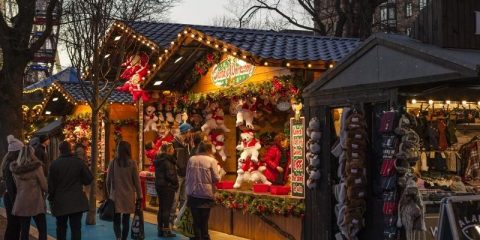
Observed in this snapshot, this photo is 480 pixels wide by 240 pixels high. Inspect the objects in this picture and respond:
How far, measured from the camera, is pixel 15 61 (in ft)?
55.8

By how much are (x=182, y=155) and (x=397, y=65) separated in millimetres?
5200

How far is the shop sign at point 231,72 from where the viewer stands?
1276cm

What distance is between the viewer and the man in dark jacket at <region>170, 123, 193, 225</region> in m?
12.0

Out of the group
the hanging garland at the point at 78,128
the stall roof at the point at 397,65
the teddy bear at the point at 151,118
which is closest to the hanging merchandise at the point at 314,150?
the stall roof at the point at 397,65

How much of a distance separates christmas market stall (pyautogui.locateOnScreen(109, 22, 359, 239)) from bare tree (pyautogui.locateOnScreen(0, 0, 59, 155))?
2.49 m

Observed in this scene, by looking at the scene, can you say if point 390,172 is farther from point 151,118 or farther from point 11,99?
point 11,99

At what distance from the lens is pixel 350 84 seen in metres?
8.67

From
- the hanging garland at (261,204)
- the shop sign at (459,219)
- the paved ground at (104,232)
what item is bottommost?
the paved ground at (104,232)

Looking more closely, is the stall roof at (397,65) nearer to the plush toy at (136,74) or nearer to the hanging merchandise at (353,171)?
the hanging merchandise at (353,171)

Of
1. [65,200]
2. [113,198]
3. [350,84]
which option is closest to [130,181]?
[113,198]

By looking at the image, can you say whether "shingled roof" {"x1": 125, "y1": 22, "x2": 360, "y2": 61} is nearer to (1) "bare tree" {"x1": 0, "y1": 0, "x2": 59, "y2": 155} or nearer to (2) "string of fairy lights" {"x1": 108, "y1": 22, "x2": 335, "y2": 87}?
(2) "string of fairy lights" {"x1": 108, "y1": 22, "x2": 335, "y2": 87}

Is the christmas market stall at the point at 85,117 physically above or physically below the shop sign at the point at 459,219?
above

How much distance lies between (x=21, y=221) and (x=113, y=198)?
4.64 ft

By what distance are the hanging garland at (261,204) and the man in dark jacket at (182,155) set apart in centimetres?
73
